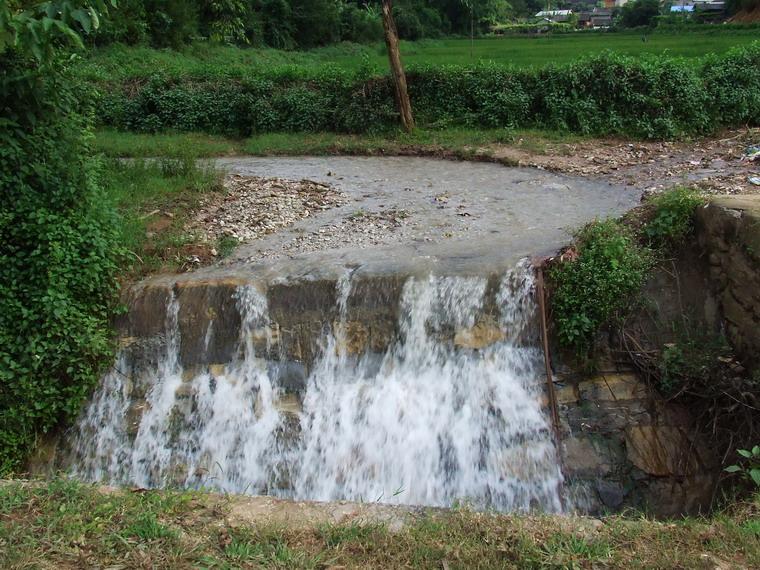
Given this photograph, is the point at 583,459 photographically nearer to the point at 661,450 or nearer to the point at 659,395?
the point at 661,450

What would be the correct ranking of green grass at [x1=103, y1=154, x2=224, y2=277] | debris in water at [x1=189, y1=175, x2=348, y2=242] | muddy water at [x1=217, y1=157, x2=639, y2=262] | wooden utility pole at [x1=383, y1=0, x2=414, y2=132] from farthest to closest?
wooden utility pole at [x1=383, y1=0, x2=414, y2=132] → debris in water at [x1=189, y1=175, x2=348, y2=242] → muddy water at [x1=217, y1=157, x2=639, y2=262] → green grass at [x1=103, y1=154, x2=224, y2=277]

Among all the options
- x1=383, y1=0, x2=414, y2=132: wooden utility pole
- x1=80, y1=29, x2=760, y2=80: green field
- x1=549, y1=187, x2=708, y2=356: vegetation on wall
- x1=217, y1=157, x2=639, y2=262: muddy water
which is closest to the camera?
x1=549, y1=187, x2=708, y2=356: vegetation on wall

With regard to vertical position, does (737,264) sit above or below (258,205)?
below

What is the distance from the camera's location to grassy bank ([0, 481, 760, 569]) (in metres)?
3.43

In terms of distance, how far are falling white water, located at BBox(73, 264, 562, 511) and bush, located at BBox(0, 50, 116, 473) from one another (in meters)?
0.44

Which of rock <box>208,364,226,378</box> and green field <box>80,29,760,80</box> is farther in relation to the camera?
green field <box>80,29,760,80</box>

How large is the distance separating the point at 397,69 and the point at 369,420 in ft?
30.9

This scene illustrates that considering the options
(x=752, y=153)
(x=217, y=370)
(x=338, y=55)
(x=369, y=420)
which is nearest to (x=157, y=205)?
(x=217, y=370)

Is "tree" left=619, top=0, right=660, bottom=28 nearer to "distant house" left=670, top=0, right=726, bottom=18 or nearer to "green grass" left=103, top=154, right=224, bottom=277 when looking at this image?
"distant house" left=670, top=0, right=726, bottom=18

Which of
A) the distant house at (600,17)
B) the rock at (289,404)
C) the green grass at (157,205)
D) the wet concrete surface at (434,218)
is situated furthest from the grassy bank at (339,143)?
the distant house at (600,17)

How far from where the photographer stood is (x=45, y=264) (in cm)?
640

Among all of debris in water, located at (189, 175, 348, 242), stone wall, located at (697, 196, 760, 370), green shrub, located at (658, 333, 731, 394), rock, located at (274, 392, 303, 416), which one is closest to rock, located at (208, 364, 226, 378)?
rock, located at (274, 392, 303, 416)

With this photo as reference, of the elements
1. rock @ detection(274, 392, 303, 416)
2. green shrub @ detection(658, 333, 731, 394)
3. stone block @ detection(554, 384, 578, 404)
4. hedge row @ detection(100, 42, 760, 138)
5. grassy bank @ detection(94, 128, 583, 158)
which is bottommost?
rock @ detection(274, 392, 303, 416)

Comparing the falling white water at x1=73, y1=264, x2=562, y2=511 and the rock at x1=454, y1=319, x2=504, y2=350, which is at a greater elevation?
the rock at x1=454, y1=319, x2=504, y2=350
